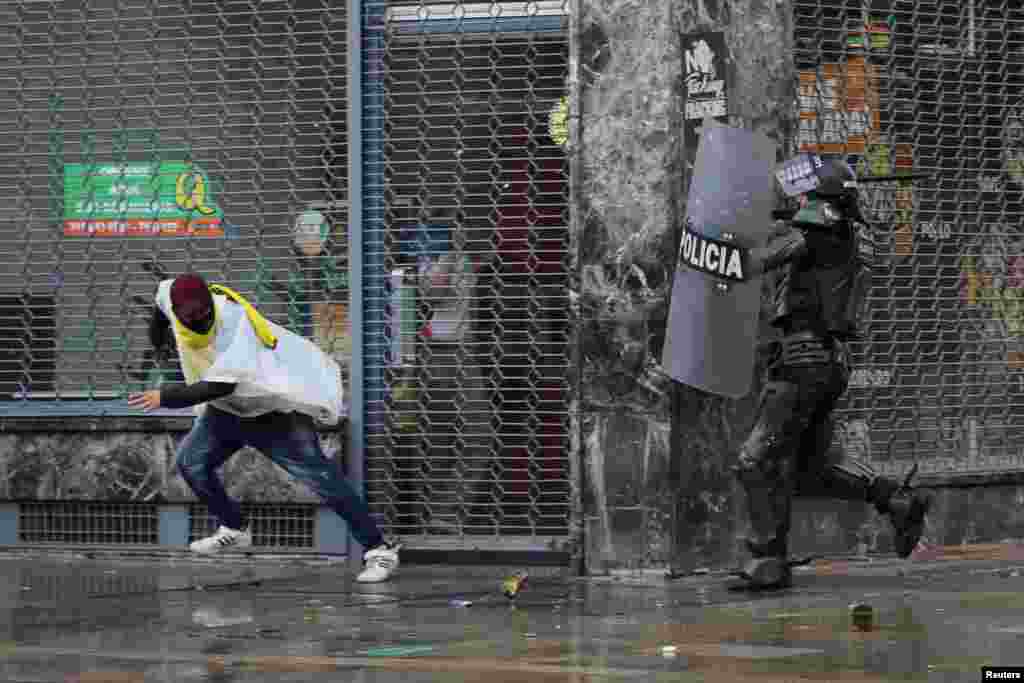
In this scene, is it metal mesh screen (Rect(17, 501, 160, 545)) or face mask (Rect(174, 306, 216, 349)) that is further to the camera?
metal mesh screen (Rect(17, 501, 160, 545))

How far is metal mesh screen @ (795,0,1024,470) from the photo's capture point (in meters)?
12.6

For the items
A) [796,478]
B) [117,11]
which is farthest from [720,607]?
[117,11]

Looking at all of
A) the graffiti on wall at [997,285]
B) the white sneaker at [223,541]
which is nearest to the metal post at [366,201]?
the white sneaker at [223,541]

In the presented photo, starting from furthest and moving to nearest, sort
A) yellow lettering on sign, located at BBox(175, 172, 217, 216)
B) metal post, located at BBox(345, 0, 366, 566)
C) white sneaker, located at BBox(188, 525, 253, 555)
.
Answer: yellow lettering on sign, located at BBox(175, 172, 217, 216)
metal post, located at BBox(345, 0, 366, 566)
white sneaker, located at BBox(188, 525, 253, 555)

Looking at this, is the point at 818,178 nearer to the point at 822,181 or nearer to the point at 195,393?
the point at 822,181

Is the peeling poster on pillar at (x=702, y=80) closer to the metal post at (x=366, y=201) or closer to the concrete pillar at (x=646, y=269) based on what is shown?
the concrete pillar at (x=646, y=269)

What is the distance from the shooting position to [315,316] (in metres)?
12.9

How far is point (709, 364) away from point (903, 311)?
2020 millimetres

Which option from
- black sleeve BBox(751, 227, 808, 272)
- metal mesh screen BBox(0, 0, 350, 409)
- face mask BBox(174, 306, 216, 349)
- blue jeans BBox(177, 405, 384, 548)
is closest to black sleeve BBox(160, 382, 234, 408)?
face mask BBox(174, 306, 216, 349)

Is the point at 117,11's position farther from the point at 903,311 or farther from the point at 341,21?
the point at 903,311

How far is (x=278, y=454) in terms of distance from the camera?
1160cm

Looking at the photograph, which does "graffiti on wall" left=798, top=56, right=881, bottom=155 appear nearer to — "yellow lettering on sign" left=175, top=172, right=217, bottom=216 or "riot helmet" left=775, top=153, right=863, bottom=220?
"riot helmet" left=775, top=153, right=863, bottom=220

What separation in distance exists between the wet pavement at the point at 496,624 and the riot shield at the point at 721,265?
43.9 inches

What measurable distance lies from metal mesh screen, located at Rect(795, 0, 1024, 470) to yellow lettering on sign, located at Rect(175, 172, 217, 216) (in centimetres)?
359
